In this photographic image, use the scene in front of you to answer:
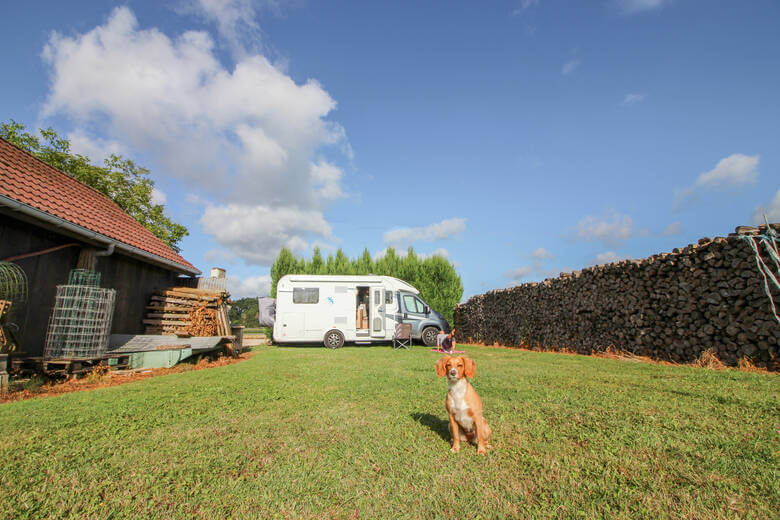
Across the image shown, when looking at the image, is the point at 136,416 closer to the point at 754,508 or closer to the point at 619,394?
the point at 754,508

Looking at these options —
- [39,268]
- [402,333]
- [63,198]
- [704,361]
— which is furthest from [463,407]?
[402,333]

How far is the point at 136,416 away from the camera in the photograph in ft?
11.1

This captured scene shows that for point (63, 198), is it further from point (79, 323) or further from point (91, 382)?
point (91, 382)

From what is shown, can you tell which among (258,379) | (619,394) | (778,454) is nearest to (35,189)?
(258,379)

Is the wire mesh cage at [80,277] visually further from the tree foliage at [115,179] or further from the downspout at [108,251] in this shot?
the tree foliage at [115,179]

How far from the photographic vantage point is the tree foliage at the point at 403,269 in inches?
835

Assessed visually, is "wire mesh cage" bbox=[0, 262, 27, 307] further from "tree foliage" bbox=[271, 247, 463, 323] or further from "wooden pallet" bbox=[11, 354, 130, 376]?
"tree foliage" bbox=[271, 247, 463, 323]

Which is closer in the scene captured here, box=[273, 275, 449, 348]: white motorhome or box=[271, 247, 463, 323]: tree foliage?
box=[273, 275, 449, 348]: white motorhome

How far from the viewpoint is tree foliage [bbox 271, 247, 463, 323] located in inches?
835

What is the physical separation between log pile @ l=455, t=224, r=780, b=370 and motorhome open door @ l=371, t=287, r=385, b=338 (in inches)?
208

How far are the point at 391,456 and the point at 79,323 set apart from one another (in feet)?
20.8

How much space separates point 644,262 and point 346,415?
7.90 meters

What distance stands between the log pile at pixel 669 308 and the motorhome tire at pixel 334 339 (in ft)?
22.2

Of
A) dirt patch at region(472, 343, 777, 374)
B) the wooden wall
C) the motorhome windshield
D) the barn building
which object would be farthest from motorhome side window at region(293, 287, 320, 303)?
dirt patch at region(472, 343, 777, 374)
